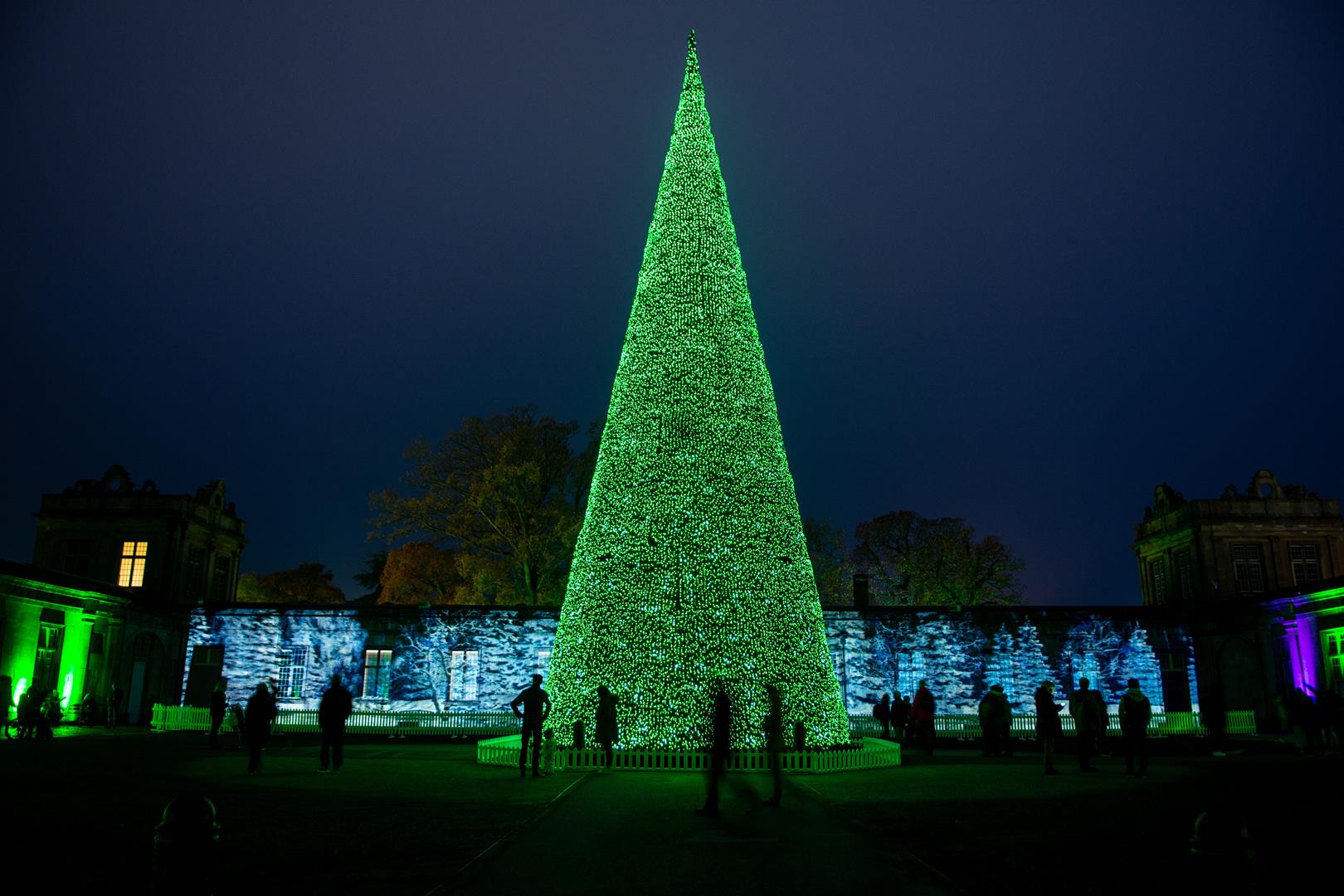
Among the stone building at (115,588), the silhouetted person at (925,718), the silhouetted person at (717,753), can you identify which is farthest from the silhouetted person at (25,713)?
the silhouetted person at (925,718)

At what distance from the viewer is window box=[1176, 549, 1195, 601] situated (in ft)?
145

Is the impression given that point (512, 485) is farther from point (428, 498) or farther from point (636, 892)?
point (636, 892)

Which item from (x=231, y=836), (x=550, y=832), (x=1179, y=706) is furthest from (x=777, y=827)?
(x=1179, y=706)

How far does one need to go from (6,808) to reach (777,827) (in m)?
8.41

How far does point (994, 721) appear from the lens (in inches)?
779

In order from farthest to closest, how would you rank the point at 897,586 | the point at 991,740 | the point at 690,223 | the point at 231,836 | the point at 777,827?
1. the point at 897,586
2. the point at 991,740
3. the point at 690,223
4. the point at 777,827
5. the point at 231,836

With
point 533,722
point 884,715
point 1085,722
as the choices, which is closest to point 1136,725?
point 1085,722

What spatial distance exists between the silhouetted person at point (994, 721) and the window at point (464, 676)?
17.9 m

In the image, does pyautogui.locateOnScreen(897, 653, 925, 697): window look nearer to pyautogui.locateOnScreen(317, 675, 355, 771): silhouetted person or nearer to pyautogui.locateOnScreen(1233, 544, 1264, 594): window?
pyautogui.locateOnScreen(1233, 544, 1264, 594): window

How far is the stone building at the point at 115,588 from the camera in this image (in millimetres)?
29047

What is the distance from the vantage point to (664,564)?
15.1 meters

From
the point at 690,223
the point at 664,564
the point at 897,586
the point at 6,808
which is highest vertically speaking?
the point at 690,223

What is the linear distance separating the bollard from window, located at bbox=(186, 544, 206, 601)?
4258 cm

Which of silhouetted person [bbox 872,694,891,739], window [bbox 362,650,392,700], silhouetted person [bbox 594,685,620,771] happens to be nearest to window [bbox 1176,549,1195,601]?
silhouetted person [bbox 872,694,891,739]
